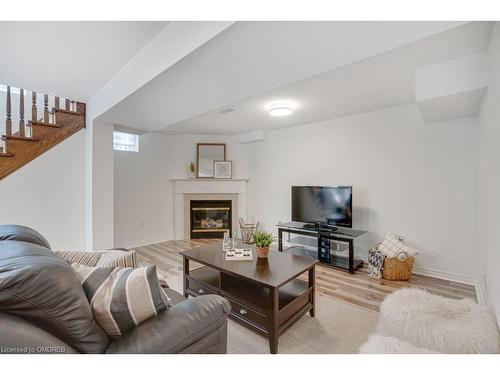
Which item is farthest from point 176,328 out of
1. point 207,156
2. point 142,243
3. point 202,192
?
point 207,156

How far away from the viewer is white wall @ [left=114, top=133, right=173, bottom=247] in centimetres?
435

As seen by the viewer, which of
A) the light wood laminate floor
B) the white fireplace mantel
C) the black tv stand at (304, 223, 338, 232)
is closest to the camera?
the light wood laminate floor

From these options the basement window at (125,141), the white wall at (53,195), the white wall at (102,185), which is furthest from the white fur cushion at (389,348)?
the basement window at (125,141)

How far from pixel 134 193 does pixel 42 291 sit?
160 inches

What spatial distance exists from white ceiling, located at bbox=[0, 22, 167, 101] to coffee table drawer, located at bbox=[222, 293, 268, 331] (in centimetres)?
216

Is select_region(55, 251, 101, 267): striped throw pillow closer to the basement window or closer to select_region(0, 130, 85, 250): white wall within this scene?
select_region(0, 130, 85, 250): white wall

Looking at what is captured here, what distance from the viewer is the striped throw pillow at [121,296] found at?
94cm

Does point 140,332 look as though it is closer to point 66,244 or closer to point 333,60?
point 333,60

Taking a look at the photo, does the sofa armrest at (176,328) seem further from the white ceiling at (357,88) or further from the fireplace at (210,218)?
the fireplace at (210,218)

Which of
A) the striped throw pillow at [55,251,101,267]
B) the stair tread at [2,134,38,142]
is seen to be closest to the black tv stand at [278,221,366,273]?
the striped throw pillow at [55,251,101,267]

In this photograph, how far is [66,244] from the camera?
10.4ft

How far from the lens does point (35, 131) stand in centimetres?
287

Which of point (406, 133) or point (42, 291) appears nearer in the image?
point (42, 291)

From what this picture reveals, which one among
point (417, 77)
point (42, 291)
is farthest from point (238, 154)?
point (42, 291)
